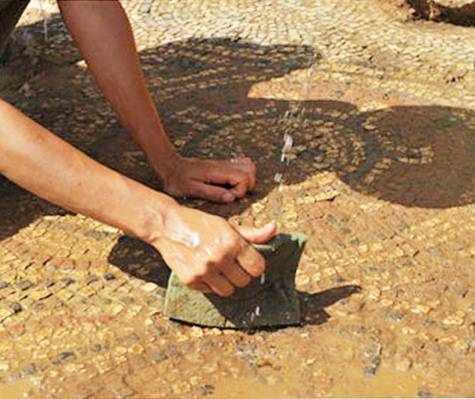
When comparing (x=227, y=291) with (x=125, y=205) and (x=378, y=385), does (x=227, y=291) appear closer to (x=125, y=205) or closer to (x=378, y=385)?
(x=125, y=205)

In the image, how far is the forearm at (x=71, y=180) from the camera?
219 cm

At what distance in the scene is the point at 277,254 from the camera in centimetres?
238

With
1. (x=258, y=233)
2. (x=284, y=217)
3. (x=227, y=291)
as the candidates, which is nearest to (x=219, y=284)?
(x=227, y=291)

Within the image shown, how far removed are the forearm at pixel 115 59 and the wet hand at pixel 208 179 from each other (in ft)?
0.35

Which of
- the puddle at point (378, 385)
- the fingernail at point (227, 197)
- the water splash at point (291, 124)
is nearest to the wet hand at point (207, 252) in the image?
the puddle at point (378, 385)

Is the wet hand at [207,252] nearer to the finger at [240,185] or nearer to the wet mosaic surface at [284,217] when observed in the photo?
the wet mosaic surface at [284,217]

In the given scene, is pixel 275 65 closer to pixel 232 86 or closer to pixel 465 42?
pixel 232 86

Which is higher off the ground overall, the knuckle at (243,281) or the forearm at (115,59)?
the forearm at (115,59)

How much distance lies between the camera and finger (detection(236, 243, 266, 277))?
7.22 ft

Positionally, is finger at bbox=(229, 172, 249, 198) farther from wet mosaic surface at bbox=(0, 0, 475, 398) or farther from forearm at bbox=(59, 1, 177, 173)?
forearm at bbox=(59, 1, 177, 173)

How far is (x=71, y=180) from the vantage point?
2.20 metres

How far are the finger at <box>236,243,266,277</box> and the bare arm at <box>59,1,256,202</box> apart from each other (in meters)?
0.76

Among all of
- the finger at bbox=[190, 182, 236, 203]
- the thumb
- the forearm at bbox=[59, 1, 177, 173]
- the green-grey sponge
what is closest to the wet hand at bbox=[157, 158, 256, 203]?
the finger at bbox=[190, 182, 236, 203]

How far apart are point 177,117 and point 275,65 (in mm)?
700
